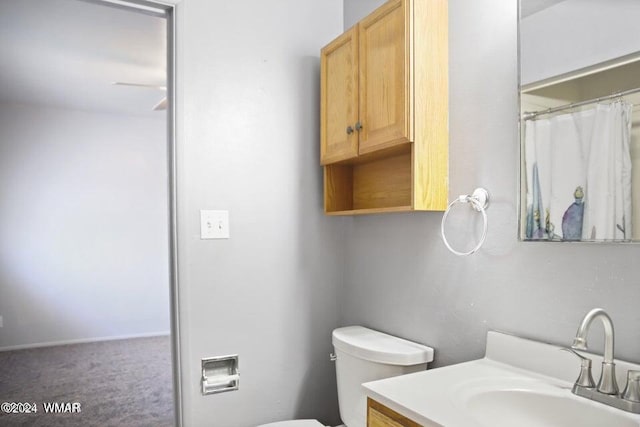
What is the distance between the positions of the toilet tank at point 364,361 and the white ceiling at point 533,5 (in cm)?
109

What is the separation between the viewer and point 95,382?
3.51 metres

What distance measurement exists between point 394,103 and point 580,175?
614 mm

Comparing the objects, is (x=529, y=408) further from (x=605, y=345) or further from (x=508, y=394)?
(x=605, y=345)

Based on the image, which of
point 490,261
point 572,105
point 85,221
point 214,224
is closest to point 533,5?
point 572,105

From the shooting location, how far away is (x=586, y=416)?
965mm

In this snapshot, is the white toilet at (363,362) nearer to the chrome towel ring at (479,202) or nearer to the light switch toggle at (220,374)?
the light switch toggle at (220,374)

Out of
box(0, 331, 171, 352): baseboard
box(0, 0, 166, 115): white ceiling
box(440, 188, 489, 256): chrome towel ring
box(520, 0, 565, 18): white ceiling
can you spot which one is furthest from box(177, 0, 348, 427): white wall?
box(0, 331, 171, 352): baseboard

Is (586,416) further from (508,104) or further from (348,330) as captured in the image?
(348,330)

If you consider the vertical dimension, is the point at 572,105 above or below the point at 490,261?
above

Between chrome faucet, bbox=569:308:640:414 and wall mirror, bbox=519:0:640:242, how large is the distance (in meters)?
0.21

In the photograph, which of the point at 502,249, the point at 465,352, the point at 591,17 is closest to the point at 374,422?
the point at 465,352

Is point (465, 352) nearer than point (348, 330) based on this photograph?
Yes

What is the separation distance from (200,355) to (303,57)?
1373 mm

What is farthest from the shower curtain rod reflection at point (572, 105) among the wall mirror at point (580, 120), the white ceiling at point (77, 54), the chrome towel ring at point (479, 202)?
the white ceiling at point (77, 54)
